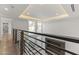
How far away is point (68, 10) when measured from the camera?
1379 millimetres

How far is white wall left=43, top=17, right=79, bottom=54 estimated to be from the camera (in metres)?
1.30

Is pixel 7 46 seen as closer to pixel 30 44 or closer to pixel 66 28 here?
pixel 30 44

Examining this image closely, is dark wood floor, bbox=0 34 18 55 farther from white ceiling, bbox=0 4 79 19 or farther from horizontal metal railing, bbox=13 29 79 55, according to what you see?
white ceiling, bbox=0 4 79 19

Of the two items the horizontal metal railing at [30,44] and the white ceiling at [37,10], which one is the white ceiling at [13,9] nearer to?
the white ceiling at [37,10]

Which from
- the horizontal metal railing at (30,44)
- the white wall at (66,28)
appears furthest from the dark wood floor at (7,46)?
the white wall at (66,28)

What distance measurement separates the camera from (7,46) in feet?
4.76

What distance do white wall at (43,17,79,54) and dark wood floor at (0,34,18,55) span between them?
456 mm

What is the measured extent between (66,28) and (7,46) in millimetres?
763

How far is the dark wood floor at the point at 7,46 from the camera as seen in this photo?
4.73 ft

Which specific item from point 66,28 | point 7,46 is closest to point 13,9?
point 7,46

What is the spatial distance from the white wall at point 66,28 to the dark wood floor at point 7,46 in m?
0.46

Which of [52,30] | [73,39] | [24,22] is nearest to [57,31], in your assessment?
[52,30]
